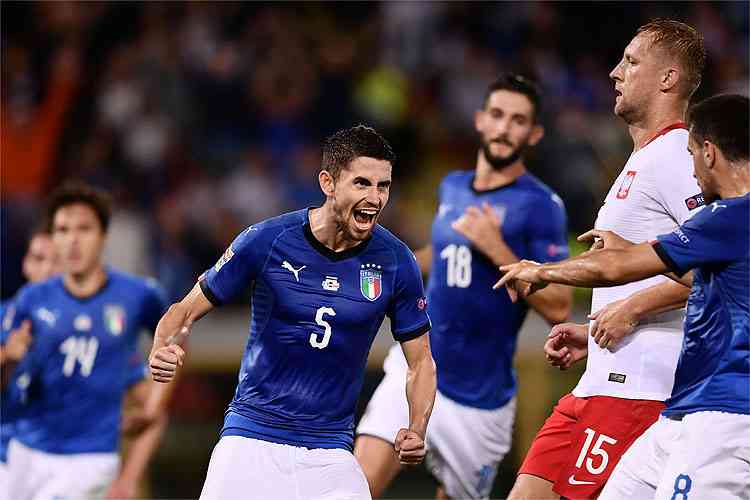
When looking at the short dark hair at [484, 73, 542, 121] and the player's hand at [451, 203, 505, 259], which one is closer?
the player's hand at [451, 203, 505, 259]

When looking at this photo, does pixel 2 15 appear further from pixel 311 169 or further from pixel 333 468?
pixel 333 468

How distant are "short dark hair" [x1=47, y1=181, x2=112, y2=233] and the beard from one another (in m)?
2.45

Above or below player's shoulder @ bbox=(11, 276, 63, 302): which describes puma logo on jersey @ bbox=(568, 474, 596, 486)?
below

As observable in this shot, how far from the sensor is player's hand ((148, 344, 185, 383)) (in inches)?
194

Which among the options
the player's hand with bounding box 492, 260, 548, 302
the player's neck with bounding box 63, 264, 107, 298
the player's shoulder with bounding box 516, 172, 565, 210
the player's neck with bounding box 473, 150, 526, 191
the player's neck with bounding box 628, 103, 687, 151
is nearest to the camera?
the player's hand with bounding box 492, 260, 548, 302

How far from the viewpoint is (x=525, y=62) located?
13352mm

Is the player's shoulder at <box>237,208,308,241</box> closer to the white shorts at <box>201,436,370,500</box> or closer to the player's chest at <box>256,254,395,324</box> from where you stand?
the player's chest at <box>256,254,395,324</box>

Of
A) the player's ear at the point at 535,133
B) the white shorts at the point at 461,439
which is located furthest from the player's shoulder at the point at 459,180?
the white shorts at the point at 461,439

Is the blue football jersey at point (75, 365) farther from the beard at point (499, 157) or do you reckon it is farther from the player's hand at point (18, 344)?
the beard at point (499, 157)

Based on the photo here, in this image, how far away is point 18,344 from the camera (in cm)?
730

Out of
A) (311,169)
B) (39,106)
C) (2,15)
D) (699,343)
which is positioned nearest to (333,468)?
(699,343)

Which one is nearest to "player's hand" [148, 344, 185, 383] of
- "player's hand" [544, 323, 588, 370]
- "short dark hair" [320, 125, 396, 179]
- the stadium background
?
"short dark hair" [320, 125, 396, 179]

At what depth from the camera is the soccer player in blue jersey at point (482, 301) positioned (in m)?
6.91

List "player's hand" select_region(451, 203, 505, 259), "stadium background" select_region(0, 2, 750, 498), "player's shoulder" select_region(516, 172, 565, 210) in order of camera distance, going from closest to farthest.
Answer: "player's hand" select_region(451, 203, 505, 259) < "player's shoulder" select_region(516, 172, 565, 210) < "stadium background" select_region(0, 2, 750, 498)
